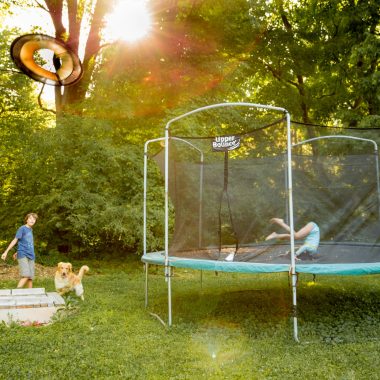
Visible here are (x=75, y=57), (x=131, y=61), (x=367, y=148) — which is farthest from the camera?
(x=131, y=61)

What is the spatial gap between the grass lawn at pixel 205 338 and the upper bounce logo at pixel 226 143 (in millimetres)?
2119

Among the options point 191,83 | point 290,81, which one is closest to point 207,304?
point 191,83

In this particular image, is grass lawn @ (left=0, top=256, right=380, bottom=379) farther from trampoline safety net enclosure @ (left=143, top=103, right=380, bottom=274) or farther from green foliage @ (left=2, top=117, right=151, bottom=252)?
green foliage @ (left=2, top=117, right=151, bottom=252)

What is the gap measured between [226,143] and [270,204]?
1108 millimetres

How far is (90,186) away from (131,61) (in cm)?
357

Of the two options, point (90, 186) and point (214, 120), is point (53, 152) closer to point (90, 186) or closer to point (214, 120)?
point (90, 186)

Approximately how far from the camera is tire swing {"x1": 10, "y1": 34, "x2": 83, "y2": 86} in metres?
3.47

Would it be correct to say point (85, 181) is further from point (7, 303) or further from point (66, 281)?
point (7, 303)

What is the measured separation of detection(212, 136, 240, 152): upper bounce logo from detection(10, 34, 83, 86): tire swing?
7.66 feet

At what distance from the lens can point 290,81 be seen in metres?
16.8

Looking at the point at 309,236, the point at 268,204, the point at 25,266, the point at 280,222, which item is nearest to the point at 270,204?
the point at 268,204

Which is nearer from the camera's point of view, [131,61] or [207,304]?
[207,304]

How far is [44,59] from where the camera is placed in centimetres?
355

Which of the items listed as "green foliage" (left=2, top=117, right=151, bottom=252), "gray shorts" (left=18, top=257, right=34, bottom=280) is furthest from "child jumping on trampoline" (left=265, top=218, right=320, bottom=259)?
"green foliage" (left=2, top=117, right=151, bottom=252)
